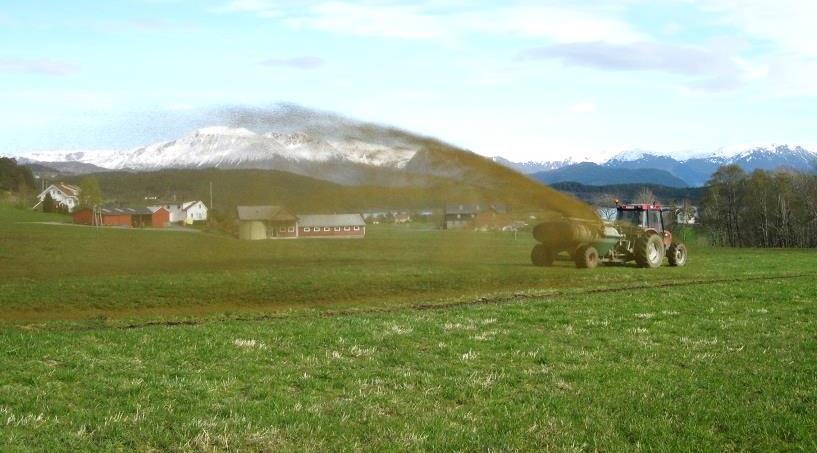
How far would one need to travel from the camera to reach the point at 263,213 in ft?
89.6

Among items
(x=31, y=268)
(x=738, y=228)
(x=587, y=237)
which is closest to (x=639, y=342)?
(x=587, y=237)

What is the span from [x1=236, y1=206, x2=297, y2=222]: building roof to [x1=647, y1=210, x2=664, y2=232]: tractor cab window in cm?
2235

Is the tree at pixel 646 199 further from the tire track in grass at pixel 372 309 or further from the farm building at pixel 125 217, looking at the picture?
the farm building at pixel 125 217

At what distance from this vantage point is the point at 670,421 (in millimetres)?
9609

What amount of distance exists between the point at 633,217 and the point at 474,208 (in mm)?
13241

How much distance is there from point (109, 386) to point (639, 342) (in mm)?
9818

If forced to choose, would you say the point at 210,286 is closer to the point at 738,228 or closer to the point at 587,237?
the point at 587,237

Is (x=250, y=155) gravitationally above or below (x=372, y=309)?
above

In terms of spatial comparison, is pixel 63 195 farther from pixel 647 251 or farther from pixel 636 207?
pixel 636 207

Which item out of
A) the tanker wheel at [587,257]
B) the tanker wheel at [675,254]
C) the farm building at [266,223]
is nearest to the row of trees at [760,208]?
the tanker wheel at [675,254]

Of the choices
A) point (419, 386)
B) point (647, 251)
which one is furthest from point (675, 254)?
point (419, 386)

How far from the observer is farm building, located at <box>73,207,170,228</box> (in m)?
25.3

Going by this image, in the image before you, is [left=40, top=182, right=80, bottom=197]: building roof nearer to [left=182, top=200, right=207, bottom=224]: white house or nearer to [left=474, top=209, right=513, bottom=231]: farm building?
[left=182, top=200, right=207, bottom=224]: white house

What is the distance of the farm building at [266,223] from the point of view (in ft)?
89.1
